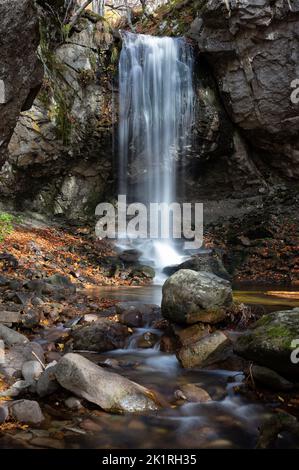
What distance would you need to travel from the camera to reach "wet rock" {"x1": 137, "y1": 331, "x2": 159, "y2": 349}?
5260 millimetres

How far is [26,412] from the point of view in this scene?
3115 millimetres

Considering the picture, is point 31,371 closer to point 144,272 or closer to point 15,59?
point 15,59

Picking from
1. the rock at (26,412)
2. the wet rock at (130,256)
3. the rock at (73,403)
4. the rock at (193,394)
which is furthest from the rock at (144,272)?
the rock at (26,412)

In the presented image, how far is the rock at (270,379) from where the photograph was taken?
3709mm

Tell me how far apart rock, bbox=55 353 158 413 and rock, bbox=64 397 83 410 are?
5 cm

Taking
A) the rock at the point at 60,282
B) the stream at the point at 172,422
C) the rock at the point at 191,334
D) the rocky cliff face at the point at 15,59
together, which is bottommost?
the stream at the point at 172,422

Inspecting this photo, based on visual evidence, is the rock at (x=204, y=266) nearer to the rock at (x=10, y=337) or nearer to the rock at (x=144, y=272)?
the rock at (x=144, y=272)

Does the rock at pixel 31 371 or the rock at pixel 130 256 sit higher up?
the rock at pixel 130 256

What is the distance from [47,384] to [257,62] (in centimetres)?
1364

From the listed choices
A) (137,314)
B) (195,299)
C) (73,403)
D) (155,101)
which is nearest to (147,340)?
(137,314)

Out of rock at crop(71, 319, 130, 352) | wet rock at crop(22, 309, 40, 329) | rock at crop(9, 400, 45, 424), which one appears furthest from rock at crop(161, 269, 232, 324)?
rock at crop(9, 400, 45, 424)

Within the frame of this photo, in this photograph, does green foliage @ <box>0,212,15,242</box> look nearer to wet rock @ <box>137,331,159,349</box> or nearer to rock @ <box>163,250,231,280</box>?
rock @ <box>163,250,231,280</box>

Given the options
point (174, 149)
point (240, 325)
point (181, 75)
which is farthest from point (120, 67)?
point (240, 325)

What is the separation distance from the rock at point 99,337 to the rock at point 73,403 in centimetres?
154
